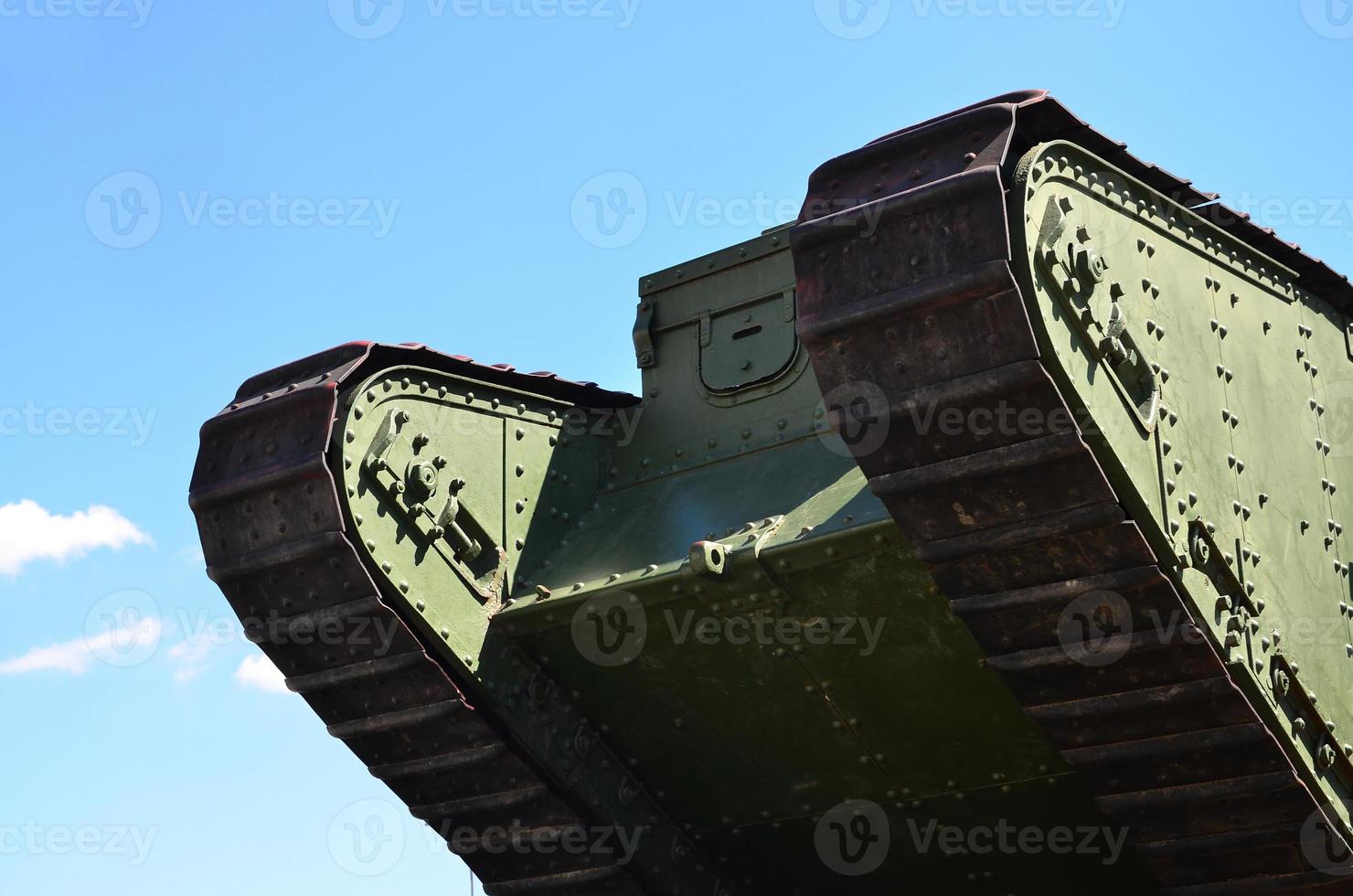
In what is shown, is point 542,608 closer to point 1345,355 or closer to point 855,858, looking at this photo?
point 855,858

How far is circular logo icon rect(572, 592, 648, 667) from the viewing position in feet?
22.4

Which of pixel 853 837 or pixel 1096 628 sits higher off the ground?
pixel 1096 628

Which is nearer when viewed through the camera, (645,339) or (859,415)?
(859,415)

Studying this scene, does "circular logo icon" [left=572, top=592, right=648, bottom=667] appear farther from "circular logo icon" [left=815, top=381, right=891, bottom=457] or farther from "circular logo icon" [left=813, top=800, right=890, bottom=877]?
"circular logo icon" [left=815, top=381, right=891, bottom=457]

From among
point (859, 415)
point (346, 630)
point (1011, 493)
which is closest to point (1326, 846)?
point (1011, 493)

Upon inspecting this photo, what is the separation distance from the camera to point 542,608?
277 inches

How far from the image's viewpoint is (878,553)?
243 inches

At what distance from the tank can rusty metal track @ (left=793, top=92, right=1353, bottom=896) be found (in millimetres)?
12

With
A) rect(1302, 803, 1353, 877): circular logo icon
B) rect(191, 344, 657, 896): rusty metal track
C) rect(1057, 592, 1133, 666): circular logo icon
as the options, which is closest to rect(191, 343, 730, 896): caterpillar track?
rect(191, 344, 657, 896): rusty metal track

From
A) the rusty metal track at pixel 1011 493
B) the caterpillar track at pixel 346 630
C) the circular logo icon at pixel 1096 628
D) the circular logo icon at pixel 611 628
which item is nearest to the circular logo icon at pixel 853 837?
the caterpillar track at pixel 346 630

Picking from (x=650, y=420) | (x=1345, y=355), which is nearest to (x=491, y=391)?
(x=650, y=420)

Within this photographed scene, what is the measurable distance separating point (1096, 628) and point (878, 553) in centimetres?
91

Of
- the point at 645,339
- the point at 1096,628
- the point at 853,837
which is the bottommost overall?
the point at 853,837

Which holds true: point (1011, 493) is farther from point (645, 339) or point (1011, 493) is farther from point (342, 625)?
point (645, 339)
